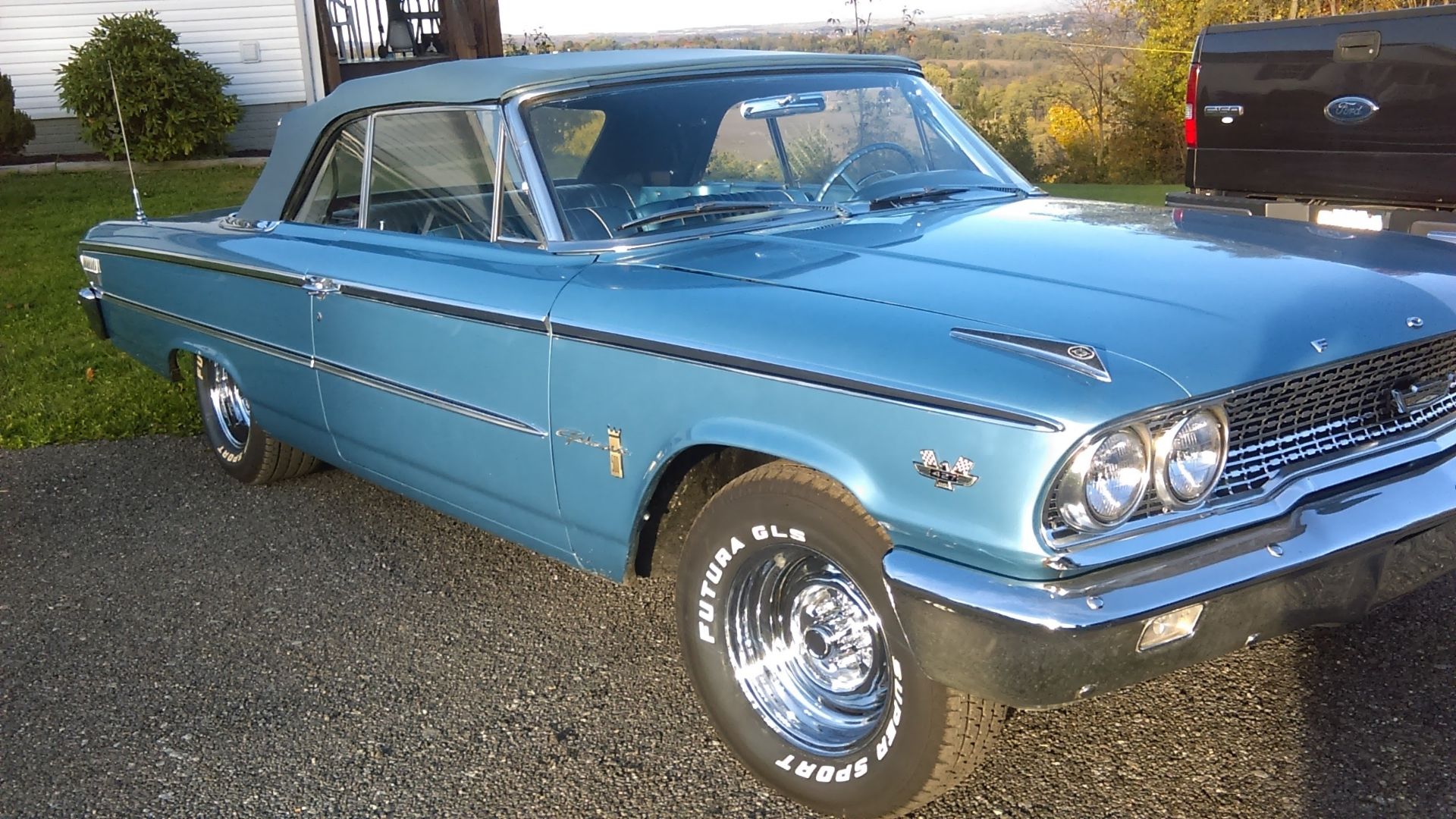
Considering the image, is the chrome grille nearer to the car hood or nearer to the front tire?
the car hood

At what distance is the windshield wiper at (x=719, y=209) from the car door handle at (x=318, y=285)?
1.07 meters

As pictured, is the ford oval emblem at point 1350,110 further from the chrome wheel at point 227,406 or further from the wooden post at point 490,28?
the wooden post at point 490,28

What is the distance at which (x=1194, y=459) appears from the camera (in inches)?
A: 88.6

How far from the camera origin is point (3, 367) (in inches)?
274

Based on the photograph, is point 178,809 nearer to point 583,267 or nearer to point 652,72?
point 583,267

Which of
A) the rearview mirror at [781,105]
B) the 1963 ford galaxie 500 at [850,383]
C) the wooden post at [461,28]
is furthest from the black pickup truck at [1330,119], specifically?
the wooden post at [461,28]

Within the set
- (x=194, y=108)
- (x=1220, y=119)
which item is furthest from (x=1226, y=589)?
(x=194, y=108)

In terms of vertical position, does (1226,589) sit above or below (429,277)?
below

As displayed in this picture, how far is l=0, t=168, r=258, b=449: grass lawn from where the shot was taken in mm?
5969

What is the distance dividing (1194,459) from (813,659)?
951 millimetres

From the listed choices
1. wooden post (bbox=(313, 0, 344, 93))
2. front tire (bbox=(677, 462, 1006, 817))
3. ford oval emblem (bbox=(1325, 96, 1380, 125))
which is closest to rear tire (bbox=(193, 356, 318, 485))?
front tire (bbox=(677, 462, 1006, 817))

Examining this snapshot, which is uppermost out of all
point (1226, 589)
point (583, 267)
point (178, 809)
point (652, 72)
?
point (652, 72)

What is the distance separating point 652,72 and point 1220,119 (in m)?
4.14

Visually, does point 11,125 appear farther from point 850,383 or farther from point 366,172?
point 850,383
